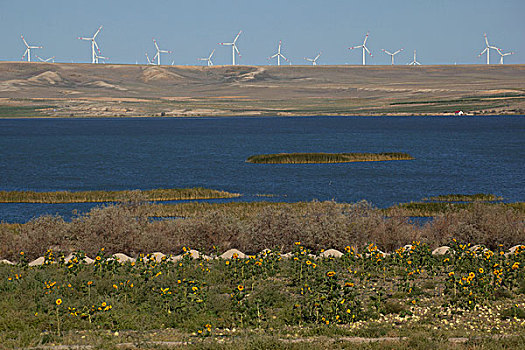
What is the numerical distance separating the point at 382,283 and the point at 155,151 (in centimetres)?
10261

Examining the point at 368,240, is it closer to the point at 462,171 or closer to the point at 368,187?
the point at 368,187

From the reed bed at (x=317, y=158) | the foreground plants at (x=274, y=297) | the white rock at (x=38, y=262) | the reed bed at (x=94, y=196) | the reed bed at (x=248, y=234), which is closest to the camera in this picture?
the foreground plants at (x=274, y=297)

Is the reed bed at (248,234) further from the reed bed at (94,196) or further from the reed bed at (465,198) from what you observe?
the reed bed at (94,196)

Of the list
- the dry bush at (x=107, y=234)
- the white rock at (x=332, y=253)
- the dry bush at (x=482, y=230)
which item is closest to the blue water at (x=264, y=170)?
the dry bush at (x=107, y=234)

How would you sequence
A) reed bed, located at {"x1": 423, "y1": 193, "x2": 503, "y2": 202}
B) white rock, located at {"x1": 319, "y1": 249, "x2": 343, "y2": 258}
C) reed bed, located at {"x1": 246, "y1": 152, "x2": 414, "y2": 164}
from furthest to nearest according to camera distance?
1. reed bed, located at {"x1": 246, "y1": 152, "x2": 414, "y2": 164}
2. reed bed, located at {"x1": 423, "y1": 193, "x2": 503, "y2": 202}
3. white rock, located at {"x1": 319, "y1": 249, "x2": 343, "y2": 258}

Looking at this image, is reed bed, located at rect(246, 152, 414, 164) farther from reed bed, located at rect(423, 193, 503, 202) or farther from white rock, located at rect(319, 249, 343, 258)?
white rock, located at rect(319, 249, 343, 258)

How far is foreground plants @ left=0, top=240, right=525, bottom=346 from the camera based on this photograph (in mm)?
17609

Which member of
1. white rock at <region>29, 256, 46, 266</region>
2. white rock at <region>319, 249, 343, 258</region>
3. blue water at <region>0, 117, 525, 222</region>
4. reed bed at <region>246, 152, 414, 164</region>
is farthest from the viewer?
reed bed at <region>246, 152, 414, 164</region>

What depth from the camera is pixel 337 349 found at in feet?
51.4

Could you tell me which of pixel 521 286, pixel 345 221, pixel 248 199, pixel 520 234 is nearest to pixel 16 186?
pixel 248 199

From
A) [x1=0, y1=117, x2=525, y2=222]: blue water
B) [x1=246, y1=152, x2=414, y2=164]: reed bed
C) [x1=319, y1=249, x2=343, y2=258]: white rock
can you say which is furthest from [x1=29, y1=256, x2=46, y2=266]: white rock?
[x1=246, y1=152, x2=414, y2=164]: reed bed

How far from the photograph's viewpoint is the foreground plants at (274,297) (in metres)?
17.6

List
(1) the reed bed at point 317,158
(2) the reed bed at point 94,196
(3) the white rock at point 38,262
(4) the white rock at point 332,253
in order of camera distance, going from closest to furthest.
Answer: (3) the white rock at point 38,262
(4) the white rock at point 332,253
(2) the reed bed at point 94,196
(1) the reed bed at point 317,158

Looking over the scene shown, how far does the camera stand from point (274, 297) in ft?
65.2
